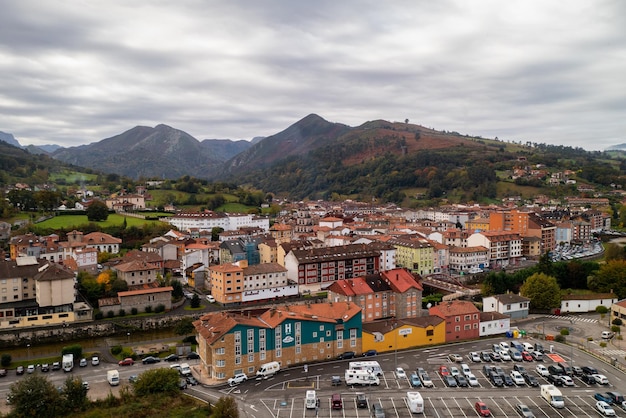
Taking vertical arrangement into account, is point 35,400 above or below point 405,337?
above

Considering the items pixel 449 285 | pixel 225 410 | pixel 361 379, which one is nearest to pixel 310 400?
pixel 361 379

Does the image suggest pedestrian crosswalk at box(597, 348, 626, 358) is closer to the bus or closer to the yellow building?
the yellow building

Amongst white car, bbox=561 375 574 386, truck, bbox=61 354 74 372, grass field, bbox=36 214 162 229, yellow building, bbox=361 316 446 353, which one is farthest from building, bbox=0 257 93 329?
white car, bbox=561 375 574 386

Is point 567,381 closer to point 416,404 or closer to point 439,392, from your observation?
point 439,392

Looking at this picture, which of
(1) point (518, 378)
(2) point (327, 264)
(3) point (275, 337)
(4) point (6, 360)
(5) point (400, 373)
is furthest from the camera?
(2) point (327, 264)

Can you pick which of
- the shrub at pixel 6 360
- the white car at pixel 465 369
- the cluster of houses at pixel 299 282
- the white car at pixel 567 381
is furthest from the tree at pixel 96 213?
the white car at pixel 567 381

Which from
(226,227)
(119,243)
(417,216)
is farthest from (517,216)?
(119,243)

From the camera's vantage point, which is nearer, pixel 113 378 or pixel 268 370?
pixel 113 378

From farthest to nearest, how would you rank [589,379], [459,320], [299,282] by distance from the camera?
[299,282] < [459,320] < [589,379]
